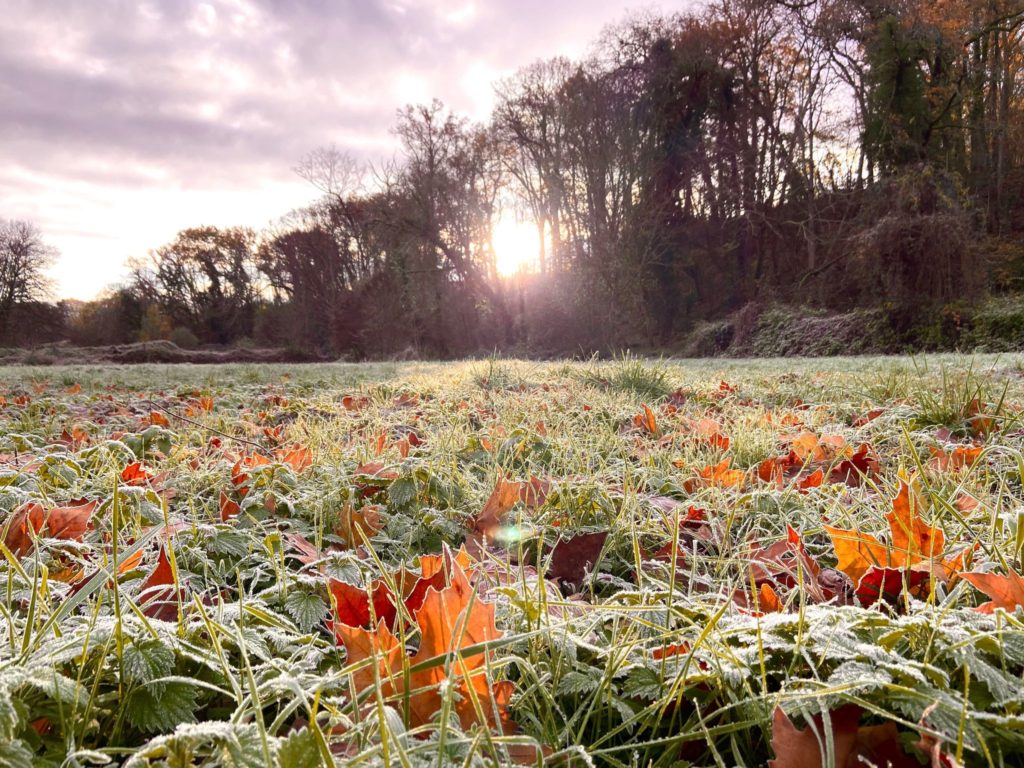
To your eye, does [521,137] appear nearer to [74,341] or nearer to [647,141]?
[647,141]

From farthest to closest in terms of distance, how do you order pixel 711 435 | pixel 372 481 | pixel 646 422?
pixel 646 422 < pixel 711 435 < pixel 372 481

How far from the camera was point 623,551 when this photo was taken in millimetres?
1196

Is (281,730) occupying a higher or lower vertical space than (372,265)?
lower

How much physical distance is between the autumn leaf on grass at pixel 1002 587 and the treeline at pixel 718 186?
13823 millimetres

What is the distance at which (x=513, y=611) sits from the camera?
0.80 metres

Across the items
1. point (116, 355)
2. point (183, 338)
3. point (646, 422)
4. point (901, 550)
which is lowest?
point (646, 422)

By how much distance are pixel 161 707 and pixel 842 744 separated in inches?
25.9

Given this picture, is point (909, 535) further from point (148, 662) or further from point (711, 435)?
point (711, 435)

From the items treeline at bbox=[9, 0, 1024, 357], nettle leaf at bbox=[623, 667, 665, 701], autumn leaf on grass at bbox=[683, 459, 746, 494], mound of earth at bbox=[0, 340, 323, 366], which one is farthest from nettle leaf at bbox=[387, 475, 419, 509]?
mound of earth at bbox=[0, 340, 323, 366]

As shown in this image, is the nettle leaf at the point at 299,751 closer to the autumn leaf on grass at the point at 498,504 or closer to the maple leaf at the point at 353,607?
the maple leaf at the point at 353,607

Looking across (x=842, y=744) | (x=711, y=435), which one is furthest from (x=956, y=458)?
(x=842, y=744)

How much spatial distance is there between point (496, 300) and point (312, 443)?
1904 cm

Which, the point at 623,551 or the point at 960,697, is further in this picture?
the point at 623,551

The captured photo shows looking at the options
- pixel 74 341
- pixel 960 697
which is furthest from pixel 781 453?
pixel 74 341
